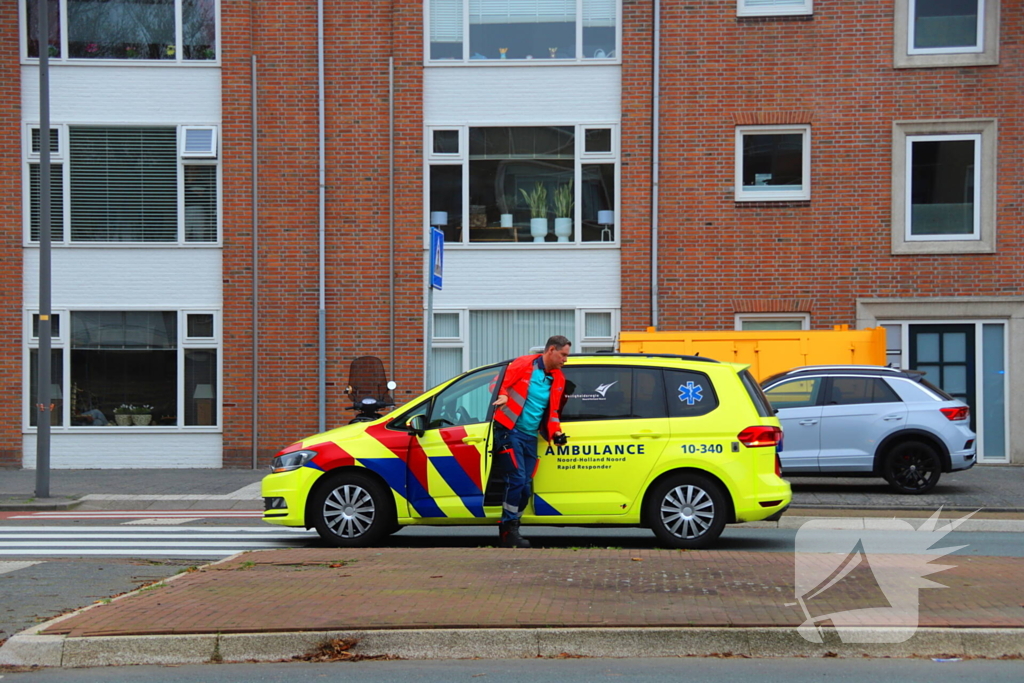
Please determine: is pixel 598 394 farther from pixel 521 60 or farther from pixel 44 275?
pixel 521 60

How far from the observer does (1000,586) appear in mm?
7820

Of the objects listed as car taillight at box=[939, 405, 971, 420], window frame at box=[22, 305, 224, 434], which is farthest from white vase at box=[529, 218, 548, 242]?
car taillight at box=[939, 405, 971, 420]

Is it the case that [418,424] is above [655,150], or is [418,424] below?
below

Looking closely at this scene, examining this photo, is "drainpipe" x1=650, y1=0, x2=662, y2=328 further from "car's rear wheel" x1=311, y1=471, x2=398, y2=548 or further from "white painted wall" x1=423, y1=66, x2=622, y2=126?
"car's rear wheel" x1=311, y1=471, x2=398, y2=548

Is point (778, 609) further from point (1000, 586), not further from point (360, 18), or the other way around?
point (360, 18)

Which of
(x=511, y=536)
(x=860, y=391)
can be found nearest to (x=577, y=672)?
(x=511, y=536)

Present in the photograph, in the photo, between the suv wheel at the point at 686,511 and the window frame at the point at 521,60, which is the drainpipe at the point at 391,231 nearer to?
the window frame at the point at 521,60

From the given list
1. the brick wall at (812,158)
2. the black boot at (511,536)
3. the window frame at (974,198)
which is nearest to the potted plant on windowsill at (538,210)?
the brick wall at (812,158)

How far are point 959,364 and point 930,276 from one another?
5.07 ft

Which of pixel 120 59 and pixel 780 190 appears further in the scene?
pixel 120 59

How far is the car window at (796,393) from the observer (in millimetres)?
15492

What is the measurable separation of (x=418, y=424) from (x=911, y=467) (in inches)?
296

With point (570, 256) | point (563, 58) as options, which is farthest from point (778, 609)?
point (563, 58)

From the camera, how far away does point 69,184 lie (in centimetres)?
2022
